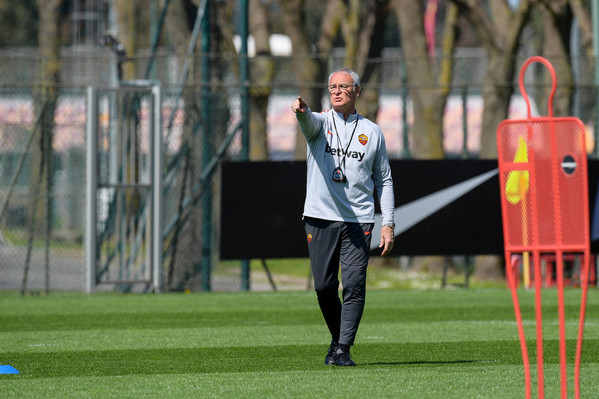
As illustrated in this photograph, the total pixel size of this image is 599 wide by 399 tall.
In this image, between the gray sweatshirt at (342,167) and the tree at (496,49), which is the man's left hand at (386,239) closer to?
the gray sweatshirt at (342,167)

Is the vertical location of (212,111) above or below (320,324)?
above

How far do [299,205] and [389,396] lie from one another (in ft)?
31.1

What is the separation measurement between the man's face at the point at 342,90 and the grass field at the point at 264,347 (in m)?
1.78

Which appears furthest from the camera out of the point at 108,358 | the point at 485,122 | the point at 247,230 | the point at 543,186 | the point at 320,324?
the point at 485,122

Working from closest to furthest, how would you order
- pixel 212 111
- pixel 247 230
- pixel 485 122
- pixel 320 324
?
pixel 320 324, pixel 247 230, pixel 212 111, pixel 485 122

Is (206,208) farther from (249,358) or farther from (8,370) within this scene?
(8,370)

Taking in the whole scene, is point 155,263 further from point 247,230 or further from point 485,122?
point 485,122

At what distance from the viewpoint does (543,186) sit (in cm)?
550

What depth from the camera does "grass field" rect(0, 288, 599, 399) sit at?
7.23 meters

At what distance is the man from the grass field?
0.50m

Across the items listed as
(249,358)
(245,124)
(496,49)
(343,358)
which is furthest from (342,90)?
(496,49)

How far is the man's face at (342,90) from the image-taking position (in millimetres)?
7936

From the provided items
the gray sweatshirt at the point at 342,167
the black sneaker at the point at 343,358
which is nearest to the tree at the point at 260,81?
the gray sweatshirt at the point at 342,167

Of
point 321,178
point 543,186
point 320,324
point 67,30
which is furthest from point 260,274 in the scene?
point 67,30
